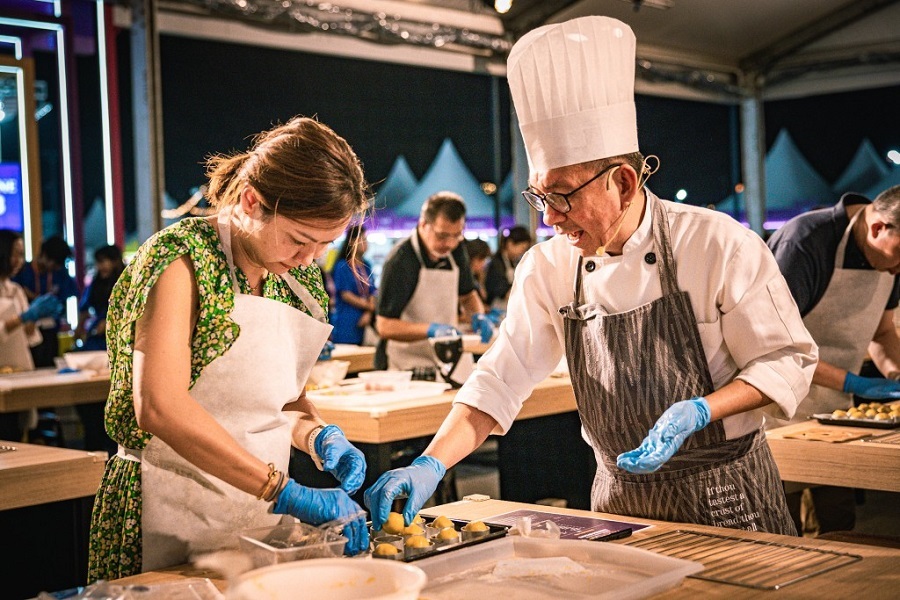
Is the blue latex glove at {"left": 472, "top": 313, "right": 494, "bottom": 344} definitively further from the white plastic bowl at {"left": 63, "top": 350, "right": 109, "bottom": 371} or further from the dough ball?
the dough ball

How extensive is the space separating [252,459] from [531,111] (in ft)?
3.19

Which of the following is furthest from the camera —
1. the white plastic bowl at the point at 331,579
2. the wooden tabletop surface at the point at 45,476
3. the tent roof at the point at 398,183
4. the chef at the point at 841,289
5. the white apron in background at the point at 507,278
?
the tent roof at the point at 398,183

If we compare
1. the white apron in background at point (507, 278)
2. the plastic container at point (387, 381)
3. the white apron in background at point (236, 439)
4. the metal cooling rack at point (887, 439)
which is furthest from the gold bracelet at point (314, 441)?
the white apron in background at point (507, 278)

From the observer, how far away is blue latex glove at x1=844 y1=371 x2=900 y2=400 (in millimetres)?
3441

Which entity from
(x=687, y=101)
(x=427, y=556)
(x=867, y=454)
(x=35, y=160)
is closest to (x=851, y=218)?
(x=867, y=454)

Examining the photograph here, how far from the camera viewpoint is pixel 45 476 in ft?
8.95

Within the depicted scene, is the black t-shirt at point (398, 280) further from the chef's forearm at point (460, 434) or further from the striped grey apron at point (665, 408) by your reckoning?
the striped grey apron at point (665, 408)

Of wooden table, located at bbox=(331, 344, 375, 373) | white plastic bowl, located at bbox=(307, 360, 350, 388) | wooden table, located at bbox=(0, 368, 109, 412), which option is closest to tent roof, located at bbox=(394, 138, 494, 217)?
wooden table, located at bbox=(331, 344, 375, 373)

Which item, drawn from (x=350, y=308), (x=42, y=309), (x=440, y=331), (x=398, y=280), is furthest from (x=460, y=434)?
(x=350, y=308)

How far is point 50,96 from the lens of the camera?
7.41m

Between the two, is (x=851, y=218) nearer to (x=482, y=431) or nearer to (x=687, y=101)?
(x=482, y=431)

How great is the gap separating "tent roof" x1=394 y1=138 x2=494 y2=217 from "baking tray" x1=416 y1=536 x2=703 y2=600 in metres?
8.38

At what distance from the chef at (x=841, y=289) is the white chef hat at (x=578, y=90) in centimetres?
151

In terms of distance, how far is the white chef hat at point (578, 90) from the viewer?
2133 millimetres
